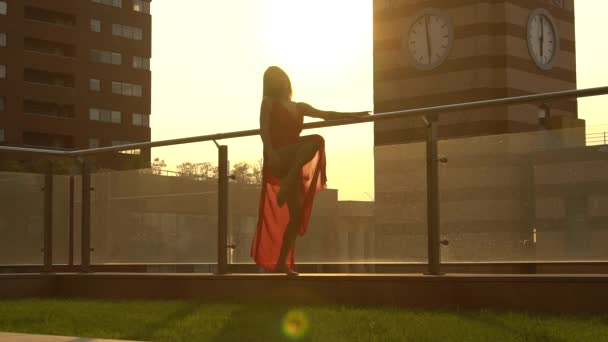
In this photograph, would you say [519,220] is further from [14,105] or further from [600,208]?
[14,105]

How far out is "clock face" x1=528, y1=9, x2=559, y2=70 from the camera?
2128 inches

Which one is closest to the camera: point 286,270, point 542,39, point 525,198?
point 525,198

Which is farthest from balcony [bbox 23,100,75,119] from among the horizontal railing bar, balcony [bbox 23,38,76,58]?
the horizontal railing bar

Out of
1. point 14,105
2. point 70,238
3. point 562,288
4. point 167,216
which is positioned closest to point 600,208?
point 562,288

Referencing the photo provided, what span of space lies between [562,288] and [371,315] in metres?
1.26

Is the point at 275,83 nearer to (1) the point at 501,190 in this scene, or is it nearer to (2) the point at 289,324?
(1) the point at 501,190

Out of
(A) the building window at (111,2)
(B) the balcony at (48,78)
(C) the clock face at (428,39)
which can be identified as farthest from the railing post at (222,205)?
(A) the building window at (111,2)

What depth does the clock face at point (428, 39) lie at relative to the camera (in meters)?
52.5

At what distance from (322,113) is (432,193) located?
130 centimetres

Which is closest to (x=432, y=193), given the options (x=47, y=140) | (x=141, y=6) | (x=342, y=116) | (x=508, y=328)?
(x=342, y=116)

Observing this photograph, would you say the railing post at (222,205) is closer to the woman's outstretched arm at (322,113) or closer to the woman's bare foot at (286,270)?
the woman's bare foot at (286,270)

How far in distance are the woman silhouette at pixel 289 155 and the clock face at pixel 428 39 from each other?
45.0m

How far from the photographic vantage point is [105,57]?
90062 millimetres

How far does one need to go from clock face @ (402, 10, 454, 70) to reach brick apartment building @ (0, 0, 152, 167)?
3996 centimetres
